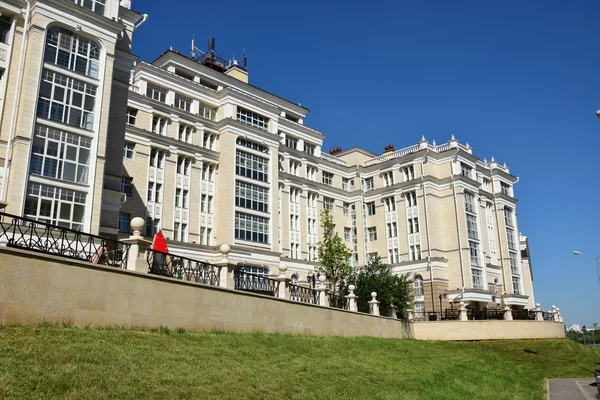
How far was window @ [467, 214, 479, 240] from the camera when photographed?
52725 millimetres

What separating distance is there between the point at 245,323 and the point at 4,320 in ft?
29.0

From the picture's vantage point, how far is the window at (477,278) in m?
51.3

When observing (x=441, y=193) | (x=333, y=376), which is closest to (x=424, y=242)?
(x=441, y=193)

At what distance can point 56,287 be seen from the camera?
44.3 feet

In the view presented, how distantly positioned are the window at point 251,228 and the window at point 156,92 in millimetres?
11113

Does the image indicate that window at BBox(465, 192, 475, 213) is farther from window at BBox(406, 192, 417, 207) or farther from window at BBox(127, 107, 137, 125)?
window at BBox(127, 107, 137, 125)

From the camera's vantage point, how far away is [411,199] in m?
54.2

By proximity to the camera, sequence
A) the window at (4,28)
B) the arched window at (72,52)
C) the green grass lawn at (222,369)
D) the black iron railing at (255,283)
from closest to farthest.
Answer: the green grass lawn at (222,369)
the black iron railing at (255,283)
the window at (4,28)
the arched window at (72,52)

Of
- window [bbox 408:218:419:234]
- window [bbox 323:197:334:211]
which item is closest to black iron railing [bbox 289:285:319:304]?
window [bbox 323:197:334:211]

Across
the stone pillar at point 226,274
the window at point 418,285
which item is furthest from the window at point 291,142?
the stone pillar at point 226,274

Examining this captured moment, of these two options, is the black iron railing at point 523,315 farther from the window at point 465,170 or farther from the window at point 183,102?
the window at point 183,102

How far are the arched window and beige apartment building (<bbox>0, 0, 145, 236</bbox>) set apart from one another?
5 cm

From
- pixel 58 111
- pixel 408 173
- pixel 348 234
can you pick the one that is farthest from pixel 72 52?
pixel 408 173

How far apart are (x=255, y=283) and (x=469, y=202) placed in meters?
37.6
